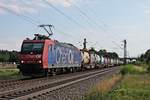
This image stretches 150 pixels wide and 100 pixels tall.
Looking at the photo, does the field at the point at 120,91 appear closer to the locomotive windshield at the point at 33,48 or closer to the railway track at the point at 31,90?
the railway track at the point at 31,90

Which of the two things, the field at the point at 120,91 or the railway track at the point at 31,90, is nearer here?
the field at the point at 120,91

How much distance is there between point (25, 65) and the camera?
1265 inches

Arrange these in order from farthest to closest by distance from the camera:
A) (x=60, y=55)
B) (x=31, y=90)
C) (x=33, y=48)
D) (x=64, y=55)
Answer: (x=64, y=55)
(x=60, y=55)
(x=33, y=48)
(x=31, y=90)

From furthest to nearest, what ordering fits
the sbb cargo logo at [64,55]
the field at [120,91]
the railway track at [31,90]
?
the sbb cargo logo at [64,55], the railway track at [31,90], the field at [120,91]

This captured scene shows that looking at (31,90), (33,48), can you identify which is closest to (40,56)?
(33,48)

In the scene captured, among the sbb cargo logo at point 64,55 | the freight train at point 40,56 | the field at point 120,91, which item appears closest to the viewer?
the field at point 120,91

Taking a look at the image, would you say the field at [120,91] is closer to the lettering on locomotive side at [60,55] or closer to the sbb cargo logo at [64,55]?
the lettering on locomotive side at [60,55]

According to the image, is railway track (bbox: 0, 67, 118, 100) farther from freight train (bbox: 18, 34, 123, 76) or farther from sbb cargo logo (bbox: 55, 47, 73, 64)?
sbb cargo logo (bbox: 55, 47, 73, 64)

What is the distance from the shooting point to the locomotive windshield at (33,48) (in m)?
32.6

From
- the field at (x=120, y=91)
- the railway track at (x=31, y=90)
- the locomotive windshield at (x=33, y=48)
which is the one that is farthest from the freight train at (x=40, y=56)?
the field at (x=120, y=91)

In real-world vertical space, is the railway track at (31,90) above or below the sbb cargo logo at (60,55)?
below

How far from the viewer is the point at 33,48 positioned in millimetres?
32812

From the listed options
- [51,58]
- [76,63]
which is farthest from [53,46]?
[76,63]

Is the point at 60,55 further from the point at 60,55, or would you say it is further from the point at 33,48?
the point at 33,48
